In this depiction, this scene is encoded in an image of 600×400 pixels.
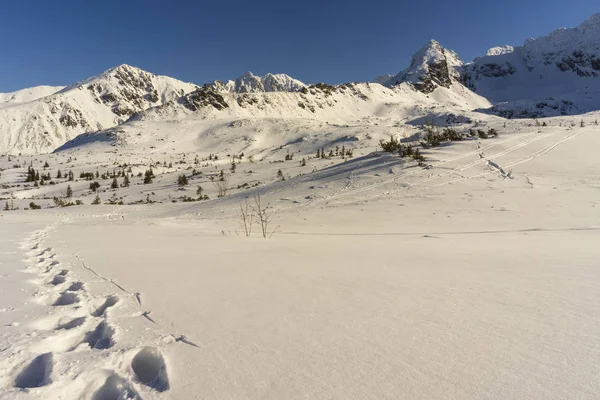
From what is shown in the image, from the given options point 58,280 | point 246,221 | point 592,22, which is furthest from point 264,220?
point 592,22

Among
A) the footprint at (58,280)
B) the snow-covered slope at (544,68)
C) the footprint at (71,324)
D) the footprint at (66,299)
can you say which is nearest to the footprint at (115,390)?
the footprint at (71,324)

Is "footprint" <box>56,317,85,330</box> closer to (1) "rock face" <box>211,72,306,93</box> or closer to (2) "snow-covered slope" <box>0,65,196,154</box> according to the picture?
(2) "snow-covered slope" <box>0,65,196,154</box>

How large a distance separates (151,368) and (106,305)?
0.87 m

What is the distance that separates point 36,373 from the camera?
1382 millimetres

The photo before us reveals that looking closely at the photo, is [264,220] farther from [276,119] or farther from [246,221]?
[276,119]

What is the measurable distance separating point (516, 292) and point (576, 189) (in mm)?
6672

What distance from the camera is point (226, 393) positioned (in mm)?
1244

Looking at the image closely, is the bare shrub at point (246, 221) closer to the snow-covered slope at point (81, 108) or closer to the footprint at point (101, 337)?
the footprint at point (101, 337)

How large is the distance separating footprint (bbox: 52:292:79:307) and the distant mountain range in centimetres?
3333

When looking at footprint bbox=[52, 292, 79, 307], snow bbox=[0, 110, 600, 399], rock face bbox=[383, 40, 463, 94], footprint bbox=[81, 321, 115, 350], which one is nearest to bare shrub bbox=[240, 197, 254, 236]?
snow bbox=[0, 110, 600, 399]

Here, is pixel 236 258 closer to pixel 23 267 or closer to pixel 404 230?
pixel 23 267

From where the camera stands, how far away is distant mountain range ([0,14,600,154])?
51781mm

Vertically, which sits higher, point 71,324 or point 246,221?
point 71,324

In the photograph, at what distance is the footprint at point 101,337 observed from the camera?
5.22 feet
